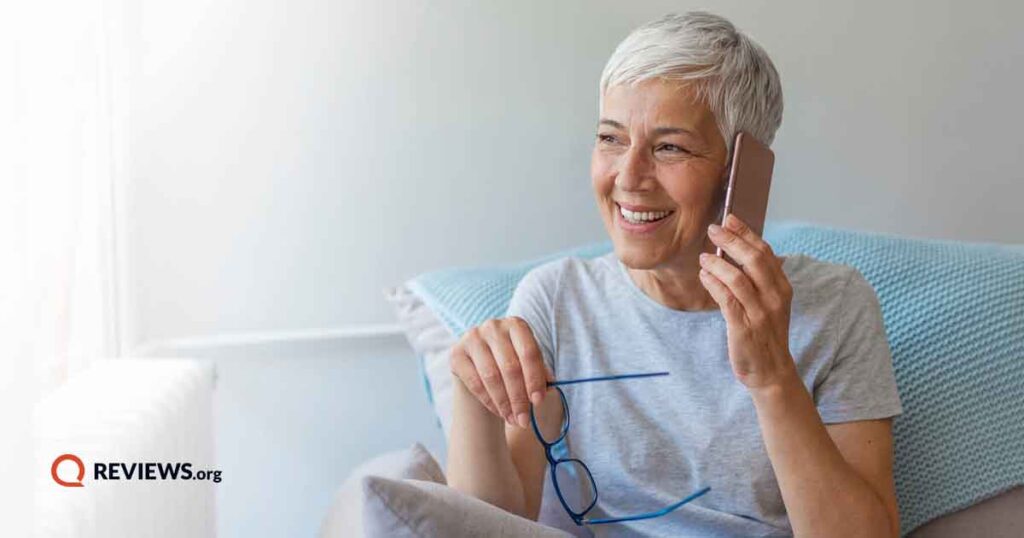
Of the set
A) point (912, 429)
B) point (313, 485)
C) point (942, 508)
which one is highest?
point (912, 429)

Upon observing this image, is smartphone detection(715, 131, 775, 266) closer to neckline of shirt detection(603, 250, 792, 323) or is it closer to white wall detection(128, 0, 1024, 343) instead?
neckline of shirt detection(603, 250, 792, 323)

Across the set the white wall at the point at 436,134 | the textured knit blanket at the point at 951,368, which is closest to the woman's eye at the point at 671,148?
the textured knit blanket at the point at 951,368

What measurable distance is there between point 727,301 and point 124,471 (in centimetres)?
71

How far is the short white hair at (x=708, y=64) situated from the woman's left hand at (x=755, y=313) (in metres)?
0.22

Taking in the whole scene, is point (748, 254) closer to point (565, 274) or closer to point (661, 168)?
point (661, 168)

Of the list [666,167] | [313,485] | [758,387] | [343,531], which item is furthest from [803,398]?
[313,485]

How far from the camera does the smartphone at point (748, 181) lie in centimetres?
141

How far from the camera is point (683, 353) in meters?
1.50

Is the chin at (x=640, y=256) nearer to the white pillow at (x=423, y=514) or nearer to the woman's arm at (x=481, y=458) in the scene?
the woman's arm at (x=481, y=458)

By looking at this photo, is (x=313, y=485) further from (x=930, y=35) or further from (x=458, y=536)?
(x=930, y=35)

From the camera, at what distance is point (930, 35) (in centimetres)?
226

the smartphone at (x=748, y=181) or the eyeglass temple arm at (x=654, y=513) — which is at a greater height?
the smartphone at (x=748, y=181)

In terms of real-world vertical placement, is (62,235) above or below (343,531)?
above

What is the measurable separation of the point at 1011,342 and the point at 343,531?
1019 millimetres
